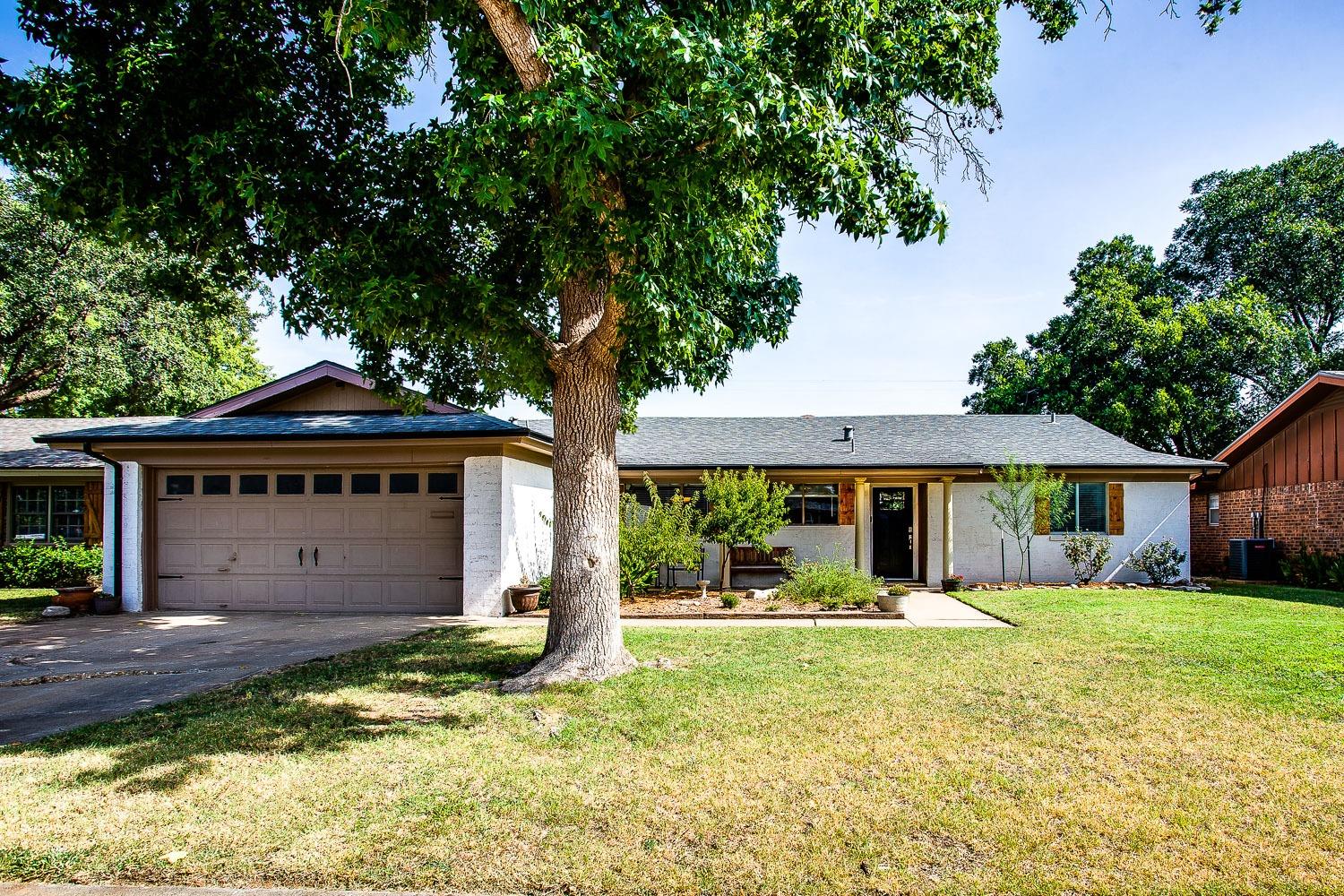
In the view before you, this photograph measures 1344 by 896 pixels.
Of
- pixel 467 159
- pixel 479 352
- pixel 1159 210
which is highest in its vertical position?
pixel 1159 210

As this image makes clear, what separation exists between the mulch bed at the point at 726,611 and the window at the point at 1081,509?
6266mm

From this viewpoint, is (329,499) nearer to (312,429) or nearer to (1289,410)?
(312,429)

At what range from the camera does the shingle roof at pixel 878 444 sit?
15289 mm

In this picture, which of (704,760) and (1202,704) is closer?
(704,760)

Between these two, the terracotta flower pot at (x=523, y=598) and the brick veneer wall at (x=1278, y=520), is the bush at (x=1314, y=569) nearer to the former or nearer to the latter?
the brick veneer wall at (x=1278, y=520)

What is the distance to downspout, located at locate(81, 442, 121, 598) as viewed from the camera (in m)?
12.3

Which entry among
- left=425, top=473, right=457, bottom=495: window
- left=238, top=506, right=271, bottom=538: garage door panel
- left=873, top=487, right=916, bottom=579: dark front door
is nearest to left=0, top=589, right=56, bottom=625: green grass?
left=238, top=506, right=271, bottom=538: garage door panel

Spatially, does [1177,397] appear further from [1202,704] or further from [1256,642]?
[1202,704]

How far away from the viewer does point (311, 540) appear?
40.6 ft

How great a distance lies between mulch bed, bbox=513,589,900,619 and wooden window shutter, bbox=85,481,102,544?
36.6 feet

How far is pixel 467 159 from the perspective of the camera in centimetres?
570

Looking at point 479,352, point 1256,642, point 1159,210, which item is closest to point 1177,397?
point 1159,210

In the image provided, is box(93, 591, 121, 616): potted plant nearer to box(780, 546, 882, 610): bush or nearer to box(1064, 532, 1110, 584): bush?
box(780, 546, 882, 610): bush

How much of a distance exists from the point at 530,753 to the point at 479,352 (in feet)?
17.4
